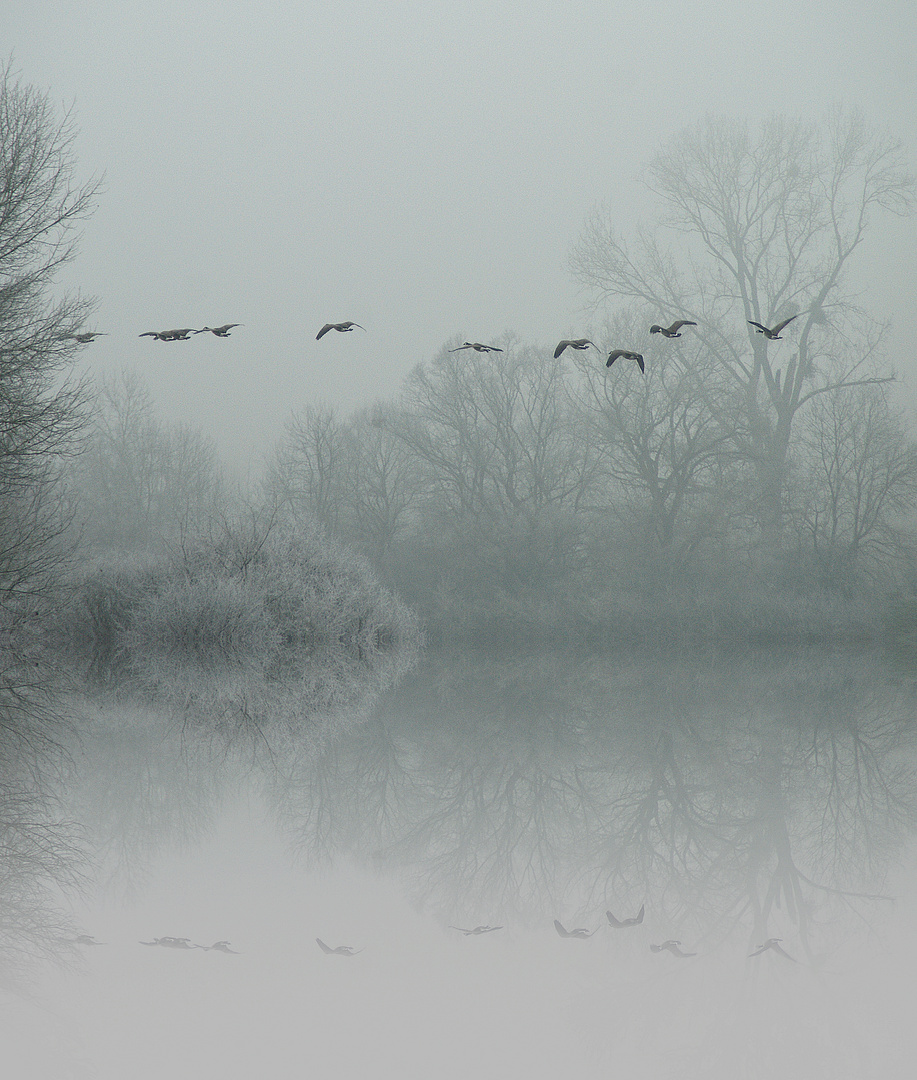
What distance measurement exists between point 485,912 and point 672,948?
1.75 ft

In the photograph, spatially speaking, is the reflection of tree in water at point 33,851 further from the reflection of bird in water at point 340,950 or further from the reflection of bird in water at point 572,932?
the reflection of bird in water at point 572,932

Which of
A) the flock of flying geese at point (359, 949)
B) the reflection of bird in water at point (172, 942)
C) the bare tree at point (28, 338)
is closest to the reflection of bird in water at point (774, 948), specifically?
the flock of flying geese at point (359, 949)

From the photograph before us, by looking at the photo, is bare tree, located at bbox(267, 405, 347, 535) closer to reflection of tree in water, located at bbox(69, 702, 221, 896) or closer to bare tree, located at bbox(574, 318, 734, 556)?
bare tree, located at bbox(574, 318, 734, 556)

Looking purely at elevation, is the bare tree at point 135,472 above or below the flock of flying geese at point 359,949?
above

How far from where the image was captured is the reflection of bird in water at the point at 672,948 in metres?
2.28

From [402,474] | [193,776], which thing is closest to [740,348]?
[402,474]

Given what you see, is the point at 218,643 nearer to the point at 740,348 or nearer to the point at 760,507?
the point at 760,507

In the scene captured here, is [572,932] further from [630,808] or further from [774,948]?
[630,808]

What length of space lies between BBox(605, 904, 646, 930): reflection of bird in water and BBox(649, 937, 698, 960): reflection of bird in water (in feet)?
0.39

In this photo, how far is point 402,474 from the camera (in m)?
35.1

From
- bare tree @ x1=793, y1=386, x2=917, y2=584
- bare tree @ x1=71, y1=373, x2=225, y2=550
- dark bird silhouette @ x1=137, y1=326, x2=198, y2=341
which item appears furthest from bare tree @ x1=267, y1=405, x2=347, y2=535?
dark bird silhouette @ x1=137, y1=326, x2=198, y2=341

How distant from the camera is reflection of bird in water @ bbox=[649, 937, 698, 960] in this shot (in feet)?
7.49

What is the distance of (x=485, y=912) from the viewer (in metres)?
2.62

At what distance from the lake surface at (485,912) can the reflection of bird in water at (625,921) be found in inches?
Result: 0.9
